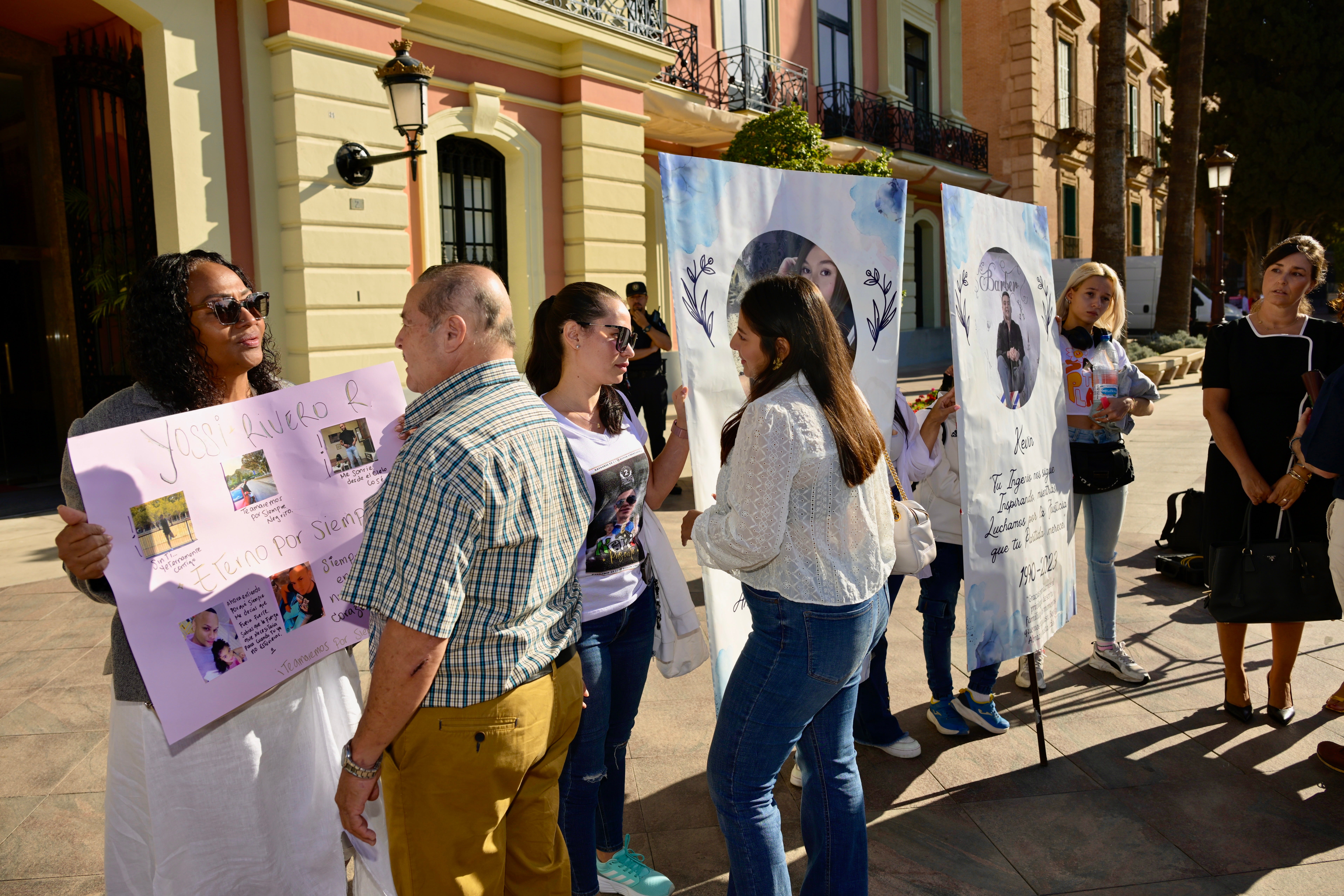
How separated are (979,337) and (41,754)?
3768 mm

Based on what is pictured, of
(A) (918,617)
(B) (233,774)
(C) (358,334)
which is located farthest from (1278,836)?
(C) (358,334)

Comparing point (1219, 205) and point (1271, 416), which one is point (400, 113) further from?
point (1219, 205)

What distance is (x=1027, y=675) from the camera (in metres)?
3.97

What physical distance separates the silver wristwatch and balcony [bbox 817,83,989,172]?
48.3 feet

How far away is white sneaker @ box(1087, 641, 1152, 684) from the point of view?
13.2ft

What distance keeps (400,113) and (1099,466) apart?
21.7 feet

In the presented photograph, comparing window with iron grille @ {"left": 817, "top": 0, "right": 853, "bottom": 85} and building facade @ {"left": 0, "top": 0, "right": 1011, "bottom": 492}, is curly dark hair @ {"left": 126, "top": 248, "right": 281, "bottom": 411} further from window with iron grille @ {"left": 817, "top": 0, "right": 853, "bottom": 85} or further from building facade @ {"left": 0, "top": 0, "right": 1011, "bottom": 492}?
window with iron grille @ {"left": 817, "top": 0, "right": 853, "bottom": 85}

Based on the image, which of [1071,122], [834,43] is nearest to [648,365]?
[834,43]

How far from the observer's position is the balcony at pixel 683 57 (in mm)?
13648

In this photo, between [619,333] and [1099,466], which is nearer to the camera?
[619,333]

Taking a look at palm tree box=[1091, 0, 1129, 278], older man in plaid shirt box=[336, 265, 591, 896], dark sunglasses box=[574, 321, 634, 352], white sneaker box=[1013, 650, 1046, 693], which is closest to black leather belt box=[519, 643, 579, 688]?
older man in plaid shirt box=[336, 265, 591, 896]

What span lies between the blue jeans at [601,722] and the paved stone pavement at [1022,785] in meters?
0.40

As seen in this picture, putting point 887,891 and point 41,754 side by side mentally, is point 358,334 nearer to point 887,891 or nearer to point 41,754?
point 41,754

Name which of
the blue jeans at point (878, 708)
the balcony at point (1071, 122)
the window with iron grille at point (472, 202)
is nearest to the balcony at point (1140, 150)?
the balcony at point (1071, 122)
